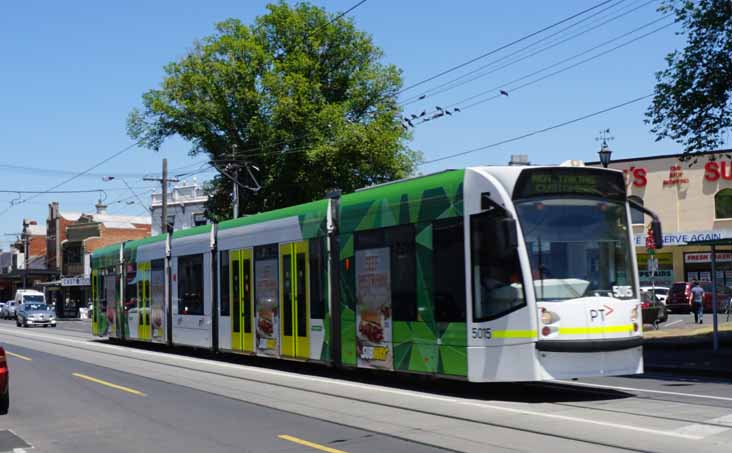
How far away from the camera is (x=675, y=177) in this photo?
50.0m

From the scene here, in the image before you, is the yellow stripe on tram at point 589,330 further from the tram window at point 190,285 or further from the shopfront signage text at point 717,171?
the shopfront signage text at point 717,171

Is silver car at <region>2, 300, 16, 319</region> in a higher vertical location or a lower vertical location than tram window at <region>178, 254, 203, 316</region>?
lower

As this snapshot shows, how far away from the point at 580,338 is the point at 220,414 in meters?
5.08

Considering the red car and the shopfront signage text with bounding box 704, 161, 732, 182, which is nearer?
the red car

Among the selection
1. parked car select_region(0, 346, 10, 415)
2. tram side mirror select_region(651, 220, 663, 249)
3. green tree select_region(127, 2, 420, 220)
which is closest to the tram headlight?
tram side mirror select_region(651, 220, 663, 249)

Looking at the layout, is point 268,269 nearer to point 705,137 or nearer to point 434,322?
point 434,322

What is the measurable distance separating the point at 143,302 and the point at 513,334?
18.3 m

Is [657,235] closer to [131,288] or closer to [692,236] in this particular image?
[131,288]

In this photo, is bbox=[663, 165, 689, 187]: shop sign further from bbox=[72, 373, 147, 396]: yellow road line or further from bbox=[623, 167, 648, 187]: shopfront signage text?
bbox=[72, 373, 147, 396]: yellow road line

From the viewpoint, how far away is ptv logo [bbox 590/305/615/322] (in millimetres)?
12695

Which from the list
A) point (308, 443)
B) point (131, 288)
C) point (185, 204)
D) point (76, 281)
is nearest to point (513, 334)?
point (308, 443)

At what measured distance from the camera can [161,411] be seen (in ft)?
43.1

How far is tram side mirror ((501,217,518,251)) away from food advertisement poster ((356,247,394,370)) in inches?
129

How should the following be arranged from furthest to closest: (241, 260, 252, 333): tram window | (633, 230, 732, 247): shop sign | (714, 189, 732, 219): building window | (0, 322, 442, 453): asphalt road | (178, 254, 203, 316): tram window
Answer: (714, 189, 732, 219): building window → (633, 230, 732, 247): shop sign → (178, 254, 203, 316): tram window → (241, 260, 252, 333): tram window → (0, 322, 442, 453): asphalt road
